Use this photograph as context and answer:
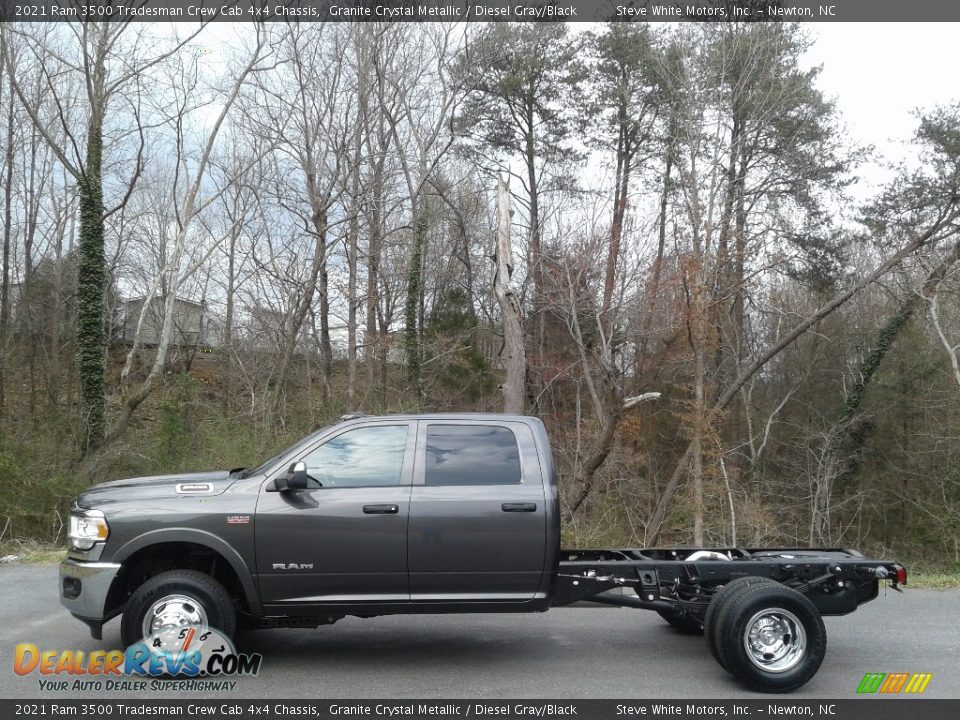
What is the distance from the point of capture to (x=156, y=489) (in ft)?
21.5

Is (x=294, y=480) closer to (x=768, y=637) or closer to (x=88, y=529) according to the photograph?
(x=88, y=529)

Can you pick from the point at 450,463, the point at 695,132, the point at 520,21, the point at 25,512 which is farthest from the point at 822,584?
the point at 520,21

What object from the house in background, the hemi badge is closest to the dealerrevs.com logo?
the hemi badge

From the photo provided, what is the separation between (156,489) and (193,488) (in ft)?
0.96

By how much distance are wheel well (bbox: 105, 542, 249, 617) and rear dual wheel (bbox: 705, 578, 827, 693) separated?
3.46 metres

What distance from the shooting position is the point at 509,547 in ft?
21.0

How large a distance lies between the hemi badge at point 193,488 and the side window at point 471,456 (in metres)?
1.62

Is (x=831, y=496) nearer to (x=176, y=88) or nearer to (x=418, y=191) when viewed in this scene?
(x=418, y=191)

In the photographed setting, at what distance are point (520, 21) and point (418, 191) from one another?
7.59 m

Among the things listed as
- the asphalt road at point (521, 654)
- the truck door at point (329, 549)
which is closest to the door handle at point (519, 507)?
the truck door at point (329, 549)

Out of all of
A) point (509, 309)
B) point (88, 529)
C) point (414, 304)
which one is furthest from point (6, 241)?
point (88, 529)

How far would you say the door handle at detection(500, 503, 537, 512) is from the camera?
6.45 metres

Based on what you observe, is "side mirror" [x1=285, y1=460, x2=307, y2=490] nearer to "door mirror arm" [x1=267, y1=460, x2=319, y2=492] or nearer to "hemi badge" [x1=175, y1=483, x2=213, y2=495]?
"door mirror arm" [x1=267, y1=460, x2=319, y2=492]

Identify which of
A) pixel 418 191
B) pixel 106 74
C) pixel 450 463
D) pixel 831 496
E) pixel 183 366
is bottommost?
pixel 831 496
